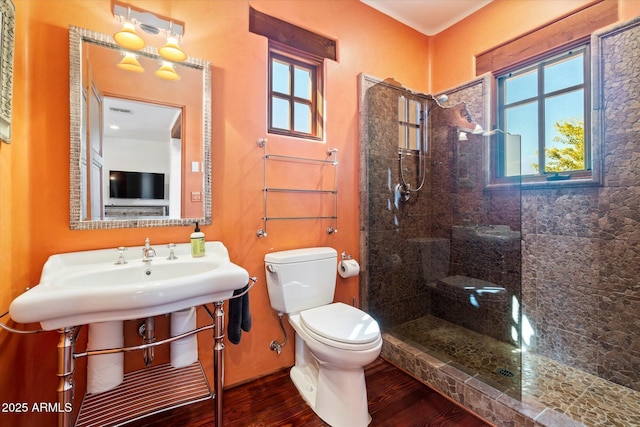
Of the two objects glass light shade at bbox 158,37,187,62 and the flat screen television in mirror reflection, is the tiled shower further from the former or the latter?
the flat screen television in mirror reflection

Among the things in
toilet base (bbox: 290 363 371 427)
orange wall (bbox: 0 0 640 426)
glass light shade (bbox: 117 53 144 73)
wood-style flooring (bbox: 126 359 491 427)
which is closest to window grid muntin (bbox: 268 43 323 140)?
orange wall (bbox: 0 0 640 426)

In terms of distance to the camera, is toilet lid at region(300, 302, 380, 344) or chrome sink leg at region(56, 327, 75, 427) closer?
chrome sink leg at region(56, 327, 75, 427)

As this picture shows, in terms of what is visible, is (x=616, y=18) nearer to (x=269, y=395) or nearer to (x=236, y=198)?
(x=236, y=198)

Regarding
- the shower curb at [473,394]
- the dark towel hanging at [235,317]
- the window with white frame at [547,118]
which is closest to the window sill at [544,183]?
the window with white frame at [547,118]

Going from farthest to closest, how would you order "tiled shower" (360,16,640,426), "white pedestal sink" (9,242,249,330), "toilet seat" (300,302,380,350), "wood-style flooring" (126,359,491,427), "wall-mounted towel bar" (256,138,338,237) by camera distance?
"wall-mounted towel bar" (256,138,338,237), "tiled shower" (360,16,640,426), "wood-style flooring" (126,359,491,427), "toilet seat" (300,302,380,350), "white pedestal sink" (9,242,249,330)

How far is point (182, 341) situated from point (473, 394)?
5.09ft

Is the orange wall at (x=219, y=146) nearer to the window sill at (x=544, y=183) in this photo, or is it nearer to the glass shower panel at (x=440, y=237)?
the glass shower panel at (x=440, y=237)

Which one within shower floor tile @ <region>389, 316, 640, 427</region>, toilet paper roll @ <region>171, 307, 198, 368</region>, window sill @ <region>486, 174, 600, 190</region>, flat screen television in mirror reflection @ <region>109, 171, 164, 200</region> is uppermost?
window sill @ <region>486, 174, 600, 190</region>

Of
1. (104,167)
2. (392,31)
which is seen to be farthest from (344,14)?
(104,167)

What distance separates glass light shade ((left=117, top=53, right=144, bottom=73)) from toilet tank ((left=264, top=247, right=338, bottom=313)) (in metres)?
1.22

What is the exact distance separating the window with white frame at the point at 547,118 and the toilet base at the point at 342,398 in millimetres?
1720

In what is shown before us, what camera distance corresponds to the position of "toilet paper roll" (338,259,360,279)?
78.8 inches

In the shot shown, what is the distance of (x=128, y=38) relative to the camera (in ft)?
4.47

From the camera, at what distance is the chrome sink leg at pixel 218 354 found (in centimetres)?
119
